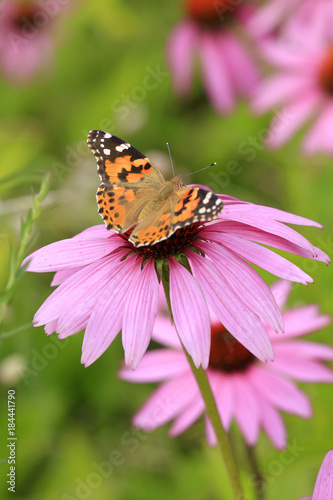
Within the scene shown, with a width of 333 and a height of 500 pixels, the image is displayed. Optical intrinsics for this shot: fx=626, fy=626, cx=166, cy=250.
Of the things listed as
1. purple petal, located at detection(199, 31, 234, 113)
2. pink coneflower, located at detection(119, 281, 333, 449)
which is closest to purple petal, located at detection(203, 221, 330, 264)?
pink coneflower, located at detection(119, 281, 333, 449)

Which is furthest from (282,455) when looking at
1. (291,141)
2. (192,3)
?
(192,3)

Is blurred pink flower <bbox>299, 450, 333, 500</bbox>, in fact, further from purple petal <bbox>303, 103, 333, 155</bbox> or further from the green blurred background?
purple petal <bbox>303, 103, 333, 155</bbox>

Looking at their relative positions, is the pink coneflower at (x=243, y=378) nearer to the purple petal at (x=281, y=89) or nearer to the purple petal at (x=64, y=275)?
the purple petal at (x=64, y=275)

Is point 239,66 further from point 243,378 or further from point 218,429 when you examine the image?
point 218,429

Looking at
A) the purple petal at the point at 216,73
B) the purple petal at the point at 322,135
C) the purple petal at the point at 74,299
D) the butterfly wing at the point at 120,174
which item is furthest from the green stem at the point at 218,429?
the purple petal at the point at 216,73

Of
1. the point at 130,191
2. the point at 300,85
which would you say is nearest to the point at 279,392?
the point at 130,191
